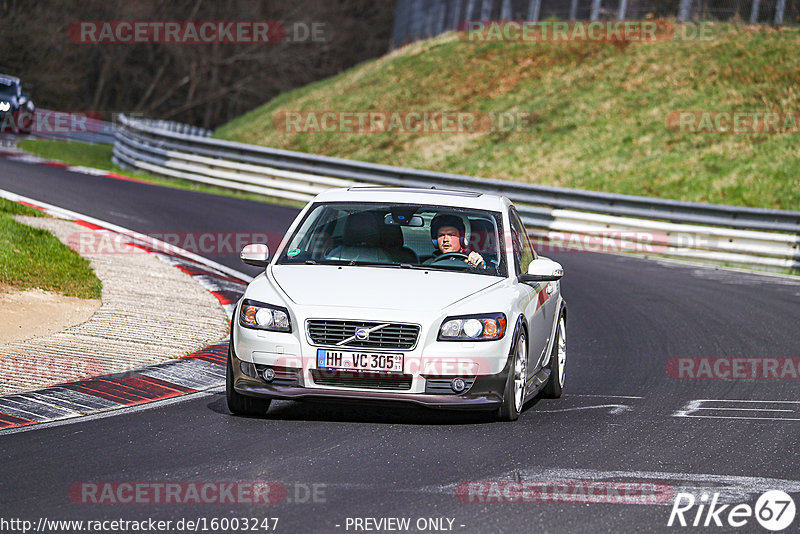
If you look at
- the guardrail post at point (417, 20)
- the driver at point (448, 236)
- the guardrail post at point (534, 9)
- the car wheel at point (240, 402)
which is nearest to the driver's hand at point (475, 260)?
the driver at point (448, 236)

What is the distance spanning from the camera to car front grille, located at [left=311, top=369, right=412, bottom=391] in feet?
26.0

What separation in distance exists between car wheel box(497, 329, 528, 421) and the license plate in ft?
2.55

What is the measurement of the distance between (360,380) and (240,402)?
912mm

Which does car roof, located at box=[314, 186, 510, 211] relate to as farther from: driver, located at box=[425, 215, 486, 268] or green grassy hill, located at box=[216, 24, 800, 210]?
green grassy hill, located at box=[216, 24, 800, 210]

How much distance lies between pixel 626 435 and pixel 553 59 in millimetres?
33324

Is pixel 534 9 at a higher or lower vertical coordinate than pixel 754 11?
lower

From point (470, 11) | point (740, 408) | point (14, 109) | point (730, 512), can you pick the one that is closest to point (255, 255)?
point (740, 408)

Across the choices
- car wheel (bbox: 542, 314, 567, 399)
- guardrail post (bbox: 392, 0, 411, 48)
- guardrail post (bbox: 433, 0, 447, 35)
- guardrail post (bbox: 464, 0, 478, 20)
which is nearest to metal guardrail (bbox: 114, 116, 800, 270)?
car wheel (bbox: 542, 314, 567, 399)

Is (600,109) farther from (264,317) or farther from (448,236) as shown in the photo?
(264,317)

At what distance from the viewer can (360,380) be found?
26.1 feet

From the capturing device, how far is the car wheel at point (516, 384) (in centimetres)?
825

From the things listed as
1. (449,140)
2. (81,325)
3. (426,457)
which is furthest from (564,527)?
(449,140)

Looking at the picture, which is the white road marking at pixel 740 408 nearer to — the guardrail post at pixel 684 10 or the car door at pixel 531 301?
the car door at pixel 531 301

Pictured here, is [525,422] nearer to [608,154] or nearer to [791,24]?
[608,154]
